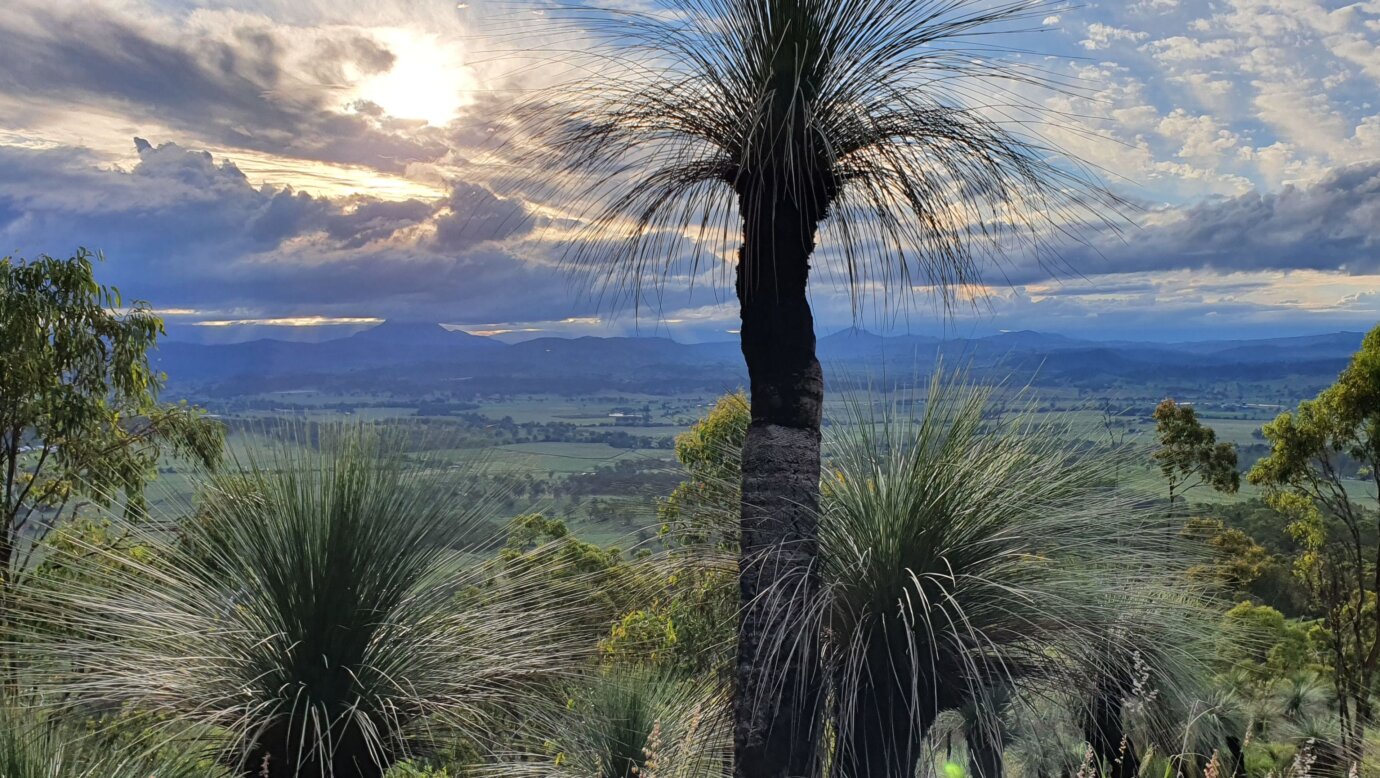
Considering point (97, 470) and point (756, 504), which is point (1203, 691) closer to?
point (756, 504)

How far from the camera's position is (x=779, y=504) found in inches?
118

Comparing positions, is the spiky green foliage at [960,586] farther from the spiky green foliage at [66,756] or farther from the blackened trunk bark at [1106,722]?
the spiky green foliage at [66,756]

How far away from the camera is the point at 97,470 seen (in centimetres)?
639

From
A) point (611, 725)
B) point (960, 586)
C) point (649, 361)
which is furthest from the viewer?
point (649, 361)

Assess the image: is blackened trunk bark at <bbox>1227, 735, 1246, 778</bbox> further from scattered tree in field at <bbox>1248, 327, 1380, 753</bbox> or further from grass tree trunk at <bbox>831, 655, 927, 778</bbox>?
scattered tree in field at <bbox>1248, 327, 1380, 753</bbox>

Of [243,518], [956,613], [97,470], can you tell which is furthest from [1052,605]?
[97,470]

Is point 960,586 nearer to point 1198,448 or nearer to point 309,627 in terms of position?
point 309,627

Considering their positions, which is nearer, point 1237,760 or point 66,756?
point 66,756

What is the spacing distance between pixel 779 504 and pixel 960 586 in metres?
0.72

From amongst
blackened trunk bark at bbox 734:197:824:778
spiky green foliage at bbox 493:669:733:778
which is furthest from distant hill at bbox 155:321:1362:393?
spiky green foliage at bbox 493:669:733:778

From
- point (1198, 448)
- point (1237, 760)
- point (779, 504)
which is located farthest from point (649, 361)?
point (779, 504)

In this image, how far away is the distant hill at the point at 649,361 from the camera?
14.2 feet

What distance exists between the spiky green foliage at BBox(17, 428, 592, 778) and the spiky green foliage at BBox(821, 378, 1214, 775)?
1289 millimetres

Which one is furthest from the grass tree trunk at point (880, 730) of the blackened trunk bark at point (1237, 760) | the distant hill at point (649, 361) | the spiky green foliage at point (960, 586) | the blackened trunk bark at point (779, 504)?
the distant hill at point (649, 361)
